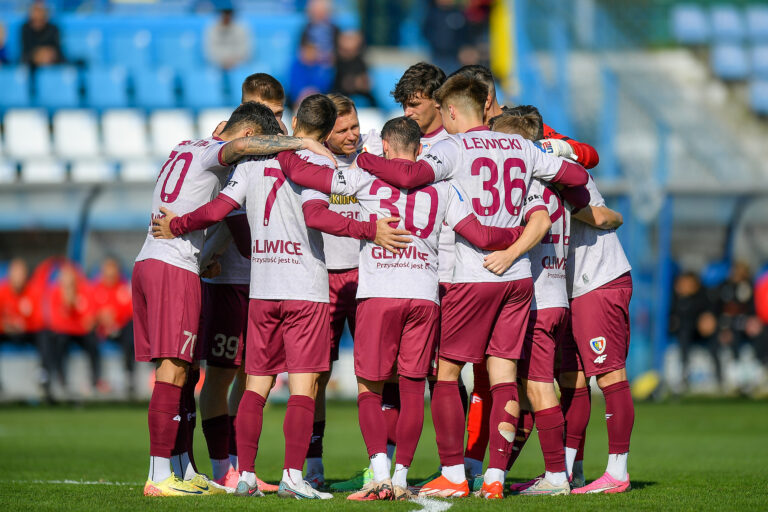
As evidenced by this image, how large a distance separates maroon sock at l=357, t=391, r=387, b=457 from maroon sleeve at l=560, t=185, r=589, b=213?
5.54 ft

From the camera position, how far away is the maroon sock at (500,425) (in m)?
5.84

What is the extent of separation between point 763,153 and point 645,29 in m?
3.48

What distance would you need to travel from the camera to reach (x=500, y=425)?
5.85 metres

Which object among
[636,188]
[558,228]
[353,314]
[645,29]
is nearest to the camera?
[558,228]

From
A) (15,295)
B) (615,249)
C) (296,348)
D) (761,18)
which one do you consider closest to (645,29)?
(761,18)

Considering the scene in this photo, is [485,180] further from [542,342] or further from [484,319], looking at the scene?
[542,342]

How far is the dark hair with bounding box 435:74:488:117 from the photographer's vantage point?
20.1ft

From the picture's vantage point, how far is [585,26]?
17.2 metres

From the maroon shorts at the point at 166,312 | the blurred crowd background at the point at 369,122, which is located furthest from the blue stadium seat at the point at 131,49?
the maroon shorts at the point at 166,312

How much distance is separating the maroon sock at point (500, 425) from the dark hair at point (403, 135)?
1500mm

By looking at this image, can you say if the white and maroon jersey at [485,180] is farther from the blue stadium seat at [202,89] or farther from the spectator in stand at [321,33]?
the blue stadium seat at [202,89]

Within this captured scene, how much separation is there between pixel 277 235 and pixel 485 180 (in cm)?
125

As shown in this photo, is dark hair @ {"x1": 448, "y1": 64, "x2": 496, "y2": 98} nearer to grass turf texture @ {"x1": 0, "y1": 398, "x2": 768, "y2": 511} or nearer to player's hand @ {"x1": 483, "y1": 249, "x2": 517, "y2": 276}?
player's hand @ {"x1": 483, "y1": 249, "x2": 517, "y2": 276}

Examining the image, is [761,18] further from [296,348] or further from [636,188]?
[296,348]
